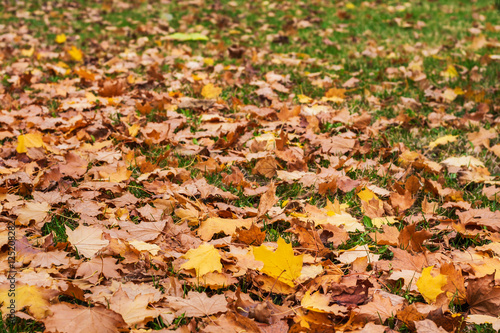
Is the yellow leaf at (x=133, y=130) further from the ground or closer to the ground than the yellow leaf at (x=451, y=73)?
closer to the ground

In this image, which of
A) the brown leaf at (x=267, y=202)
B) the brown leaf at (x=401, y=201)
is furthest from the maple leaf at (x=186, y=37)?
the brown leaf at (x=401, y=201)

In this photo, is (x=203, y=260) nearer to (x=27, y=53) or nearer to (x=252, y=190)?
(x=252, y=190)

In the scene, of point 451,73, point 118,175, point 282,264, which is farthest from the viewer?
point 451,73

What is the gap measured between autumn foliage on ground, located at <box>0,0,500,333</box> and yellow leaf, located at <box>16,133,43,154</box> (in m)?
0.02

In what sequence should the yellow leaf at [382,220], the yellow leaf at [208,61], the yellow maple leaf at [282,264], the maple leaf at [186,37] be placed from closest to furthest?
1. the yellow maple leaf at [282,264]
2. the yellow leaf at [382,220]
3. the yellow leaf at [208,61]
4. the maple leaf at [186,37]

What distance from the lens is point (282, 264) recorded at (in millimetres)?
1459

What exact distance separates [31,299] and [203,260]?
1.95ft

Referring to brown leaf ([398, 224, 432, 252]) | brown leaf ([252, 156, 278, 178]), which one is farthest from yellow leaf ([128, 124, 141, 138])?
brown leaf ([398, 224, 432, 252])

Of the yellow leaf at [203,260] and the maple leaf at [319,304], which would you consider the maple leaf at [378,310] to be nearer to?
the maple leaf at [319,304]

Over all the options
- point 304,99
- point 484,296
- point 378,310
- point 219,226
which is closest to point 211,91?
point 304,99

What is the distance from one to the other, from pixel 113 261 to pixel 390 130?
2134 mm

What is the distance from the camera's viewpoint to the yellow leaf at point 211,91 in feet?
11.3

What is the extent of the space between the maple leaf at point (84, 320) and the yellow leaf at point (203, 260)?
0.34 m

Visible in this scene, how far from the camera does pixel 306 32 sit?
578 cm
